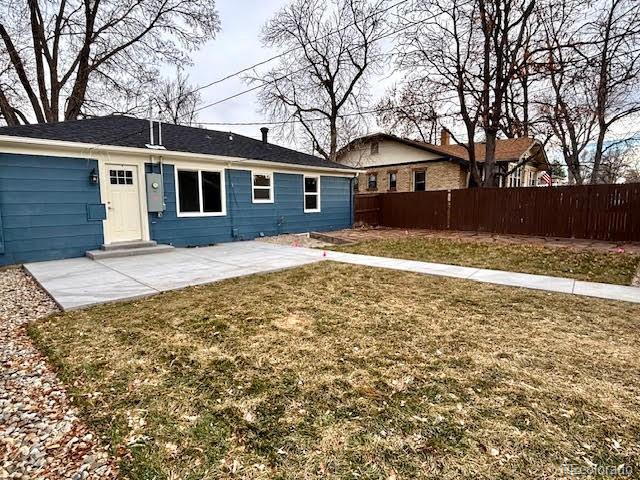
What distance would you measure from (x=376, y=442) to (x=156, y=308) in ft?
10.9

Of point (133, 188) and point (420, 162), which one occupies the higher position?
→ point (420, 162)

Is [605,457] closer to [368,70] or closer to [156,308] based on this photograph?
[156,308]

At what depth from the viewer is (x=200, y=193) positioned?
9648 millimetres

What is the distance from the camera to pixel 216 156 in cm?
954

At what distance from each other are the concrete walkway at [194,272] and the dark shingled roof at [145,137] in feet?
8.96

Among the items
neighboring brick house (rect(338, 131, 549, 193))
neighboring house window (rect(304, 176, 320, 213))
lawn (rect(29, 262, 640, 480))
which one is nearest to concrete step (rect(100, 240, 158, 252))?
lawn (rect(29, 262, 640, 480))

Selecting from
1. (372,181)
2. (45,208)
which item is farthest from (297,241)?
(372,181)

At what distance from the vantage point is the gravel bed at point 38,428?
67.8 inches

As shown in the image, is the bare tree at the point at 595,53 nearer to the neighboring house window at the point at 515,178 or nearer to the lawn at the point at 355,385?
the neighboring house window at the point at 515,178

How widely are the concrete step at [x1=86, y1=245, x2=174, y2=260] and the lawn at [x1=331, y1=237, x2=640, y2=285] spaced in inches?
174

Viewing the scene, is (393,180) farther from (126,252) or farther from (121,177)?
(126,252)

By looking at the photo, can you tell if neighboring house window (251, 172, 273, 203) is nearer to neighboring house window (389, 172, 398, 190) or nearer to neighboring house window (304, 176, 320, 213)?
neighboring house window (304, 176, 320, 213)

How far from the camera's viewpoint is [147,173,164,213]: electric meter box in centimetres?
847

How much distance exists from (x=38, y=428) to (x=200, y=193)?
817 cm
